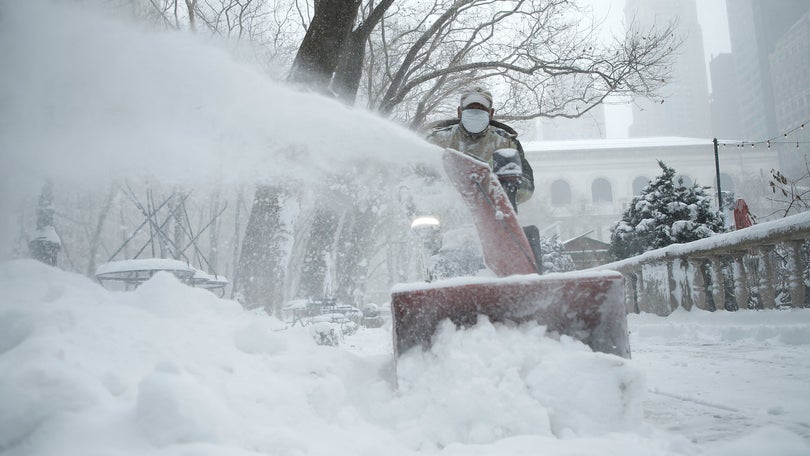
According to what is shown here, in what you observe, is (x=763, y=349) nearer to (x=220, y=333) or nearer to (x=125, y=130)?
(x=220, y=333)

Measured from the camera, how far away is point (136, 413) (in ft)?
5.04

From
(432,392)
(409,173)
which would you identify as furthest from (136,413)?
(409,173)

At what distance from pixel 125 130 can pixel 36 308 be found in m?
5.58

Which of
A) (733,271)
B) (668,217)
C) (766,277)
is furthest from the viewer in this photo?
(668,217)

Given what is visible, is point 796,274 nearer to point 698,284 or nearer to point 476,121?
point 698,284

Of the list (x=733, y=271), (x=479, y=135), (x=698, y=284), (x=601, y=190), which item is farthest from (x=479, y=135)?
(x=601, y=190)

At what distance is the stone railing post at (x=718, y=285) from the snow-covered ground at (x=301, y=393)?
3788mm

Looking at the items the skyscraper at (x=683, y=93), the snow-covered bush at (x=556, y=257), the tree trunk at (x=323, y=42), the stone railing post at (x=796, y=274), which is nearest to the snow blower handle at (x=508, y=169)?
the stone railing post at (x=796, y=274)

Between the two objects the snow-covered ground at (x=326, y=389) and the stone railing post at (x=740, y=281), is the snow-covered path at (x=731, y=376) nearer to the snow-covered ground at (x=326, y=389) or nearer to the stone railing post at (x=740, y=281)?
the snow-covered ground at (x=326, y=389)

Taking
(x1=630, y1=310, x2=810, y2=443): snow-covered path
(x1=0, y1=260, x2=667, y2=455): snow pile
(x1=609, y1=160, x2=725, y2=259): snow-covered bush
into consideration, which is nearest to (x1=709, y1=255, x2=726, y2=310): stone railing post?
(x1=630, y1=310, x2=810, y2=443): snow-covered path

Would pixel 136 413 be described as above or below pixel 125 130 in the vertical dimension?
below

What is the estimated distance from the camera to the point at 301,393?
2.15m

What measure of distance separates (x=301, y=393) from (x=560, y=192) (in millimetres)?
53545

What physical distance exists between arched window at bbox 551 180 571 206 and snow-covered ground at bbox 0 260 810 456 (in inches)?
2027
